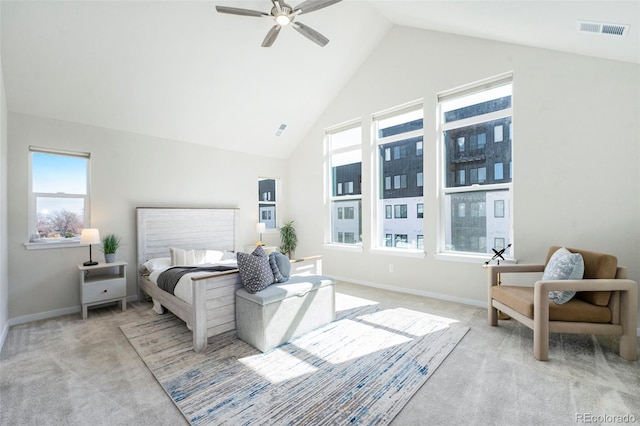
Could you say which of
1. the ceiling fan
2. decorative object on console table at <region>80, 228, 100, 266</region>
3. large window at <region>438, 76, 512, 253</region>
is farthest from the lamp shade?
large window at <region>438, 76, 512, 253</region>

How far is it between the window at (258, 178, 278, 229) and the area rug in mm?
3107

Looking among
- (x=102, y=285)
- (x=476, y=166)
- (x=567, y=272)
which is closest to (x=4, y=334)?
(x=102, y=285)

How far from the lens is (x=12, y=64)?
3127mm

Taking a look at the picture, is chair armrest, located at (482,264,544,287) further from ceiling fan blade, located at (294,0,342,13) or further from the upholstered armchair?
ceiling fan blade, located at (294,0,342,13)

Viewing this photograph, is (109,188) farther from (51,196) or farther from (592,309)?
(592,309)

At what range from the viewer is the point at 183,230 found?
4.78 m

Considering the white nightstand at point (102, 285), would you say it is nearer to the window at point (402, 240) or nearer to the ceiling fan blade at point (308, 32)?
the ceiling fan blade at point (308, 32)

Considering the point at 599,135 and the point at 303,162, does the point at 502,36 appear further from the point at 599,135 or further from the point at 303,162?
the point at 303,162

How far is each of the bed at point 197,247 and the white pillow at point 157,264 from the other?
5.2 inches

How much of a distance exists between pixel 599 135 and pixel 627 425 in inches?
106

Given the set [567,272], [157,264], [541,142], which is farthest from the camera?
[157,264]

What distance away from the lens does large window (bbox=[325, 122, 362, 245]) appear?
5.36m

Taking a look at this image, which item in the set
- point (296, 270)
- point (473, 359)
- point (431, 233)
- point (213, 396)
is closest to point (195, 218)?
point (296, 270)

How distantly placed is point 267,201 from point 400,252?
10.2 ft
